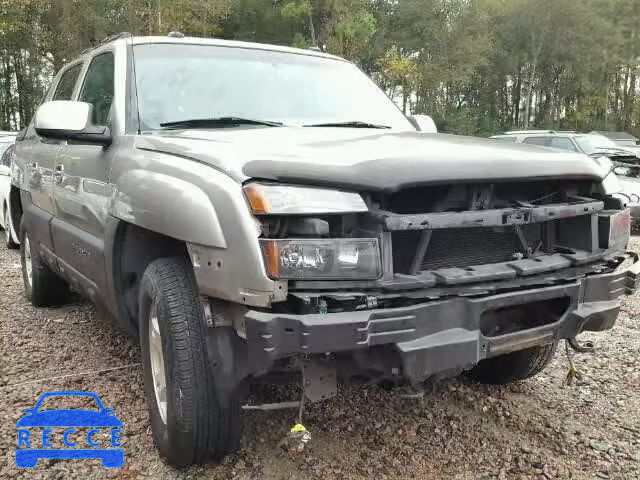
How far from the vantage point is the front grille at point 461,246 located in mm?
2234

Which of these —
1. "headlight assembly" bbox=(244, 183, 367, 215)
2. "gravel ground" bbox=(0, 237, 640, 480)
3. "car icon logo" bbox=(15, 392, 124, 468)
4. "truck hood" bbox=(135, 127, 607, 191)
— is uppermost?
"truck hood" bbox=(135, 127, 607, 191)

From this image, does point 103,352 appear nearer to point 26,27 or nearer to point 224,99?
point 224,99

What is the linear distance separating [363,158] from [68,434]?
187 centimetres

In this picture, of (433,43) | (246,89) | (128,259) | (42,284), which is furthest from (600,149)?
(433,43)

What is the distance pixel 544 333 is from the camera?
2.39 metres

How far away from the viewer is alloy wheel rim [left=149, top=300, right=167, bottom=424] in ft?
8.38

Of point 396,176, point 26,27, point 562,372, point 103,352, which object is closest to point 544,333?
A: point 396,176

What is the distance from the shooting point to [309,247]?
6.57ft

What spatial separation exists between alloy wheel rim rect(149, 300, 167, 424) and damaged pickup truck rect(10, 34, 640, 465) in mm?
12

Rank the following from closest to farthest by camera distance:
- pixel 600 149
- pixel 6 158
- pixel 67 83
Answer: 1. pixel 67 83
2. pixel 6 158
3. pixel 600 149

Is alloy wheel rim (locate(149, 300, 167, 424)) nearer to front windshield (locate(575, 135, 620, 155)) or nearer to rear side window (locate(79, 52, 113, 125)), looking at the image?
rear side window (locate(79, 52, 113, 125))

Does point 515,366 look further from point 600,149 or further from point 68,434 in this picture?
point 600,149

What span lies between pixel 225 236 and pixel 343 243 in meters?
0.39

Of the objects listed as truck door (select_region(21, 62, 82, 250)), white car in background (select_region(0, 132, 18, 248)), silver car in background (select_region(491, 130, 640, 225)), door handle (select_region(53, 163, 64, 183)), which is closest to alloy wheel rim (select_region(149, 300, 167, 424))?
door handle (select_region(53, 163, 64, 183))
